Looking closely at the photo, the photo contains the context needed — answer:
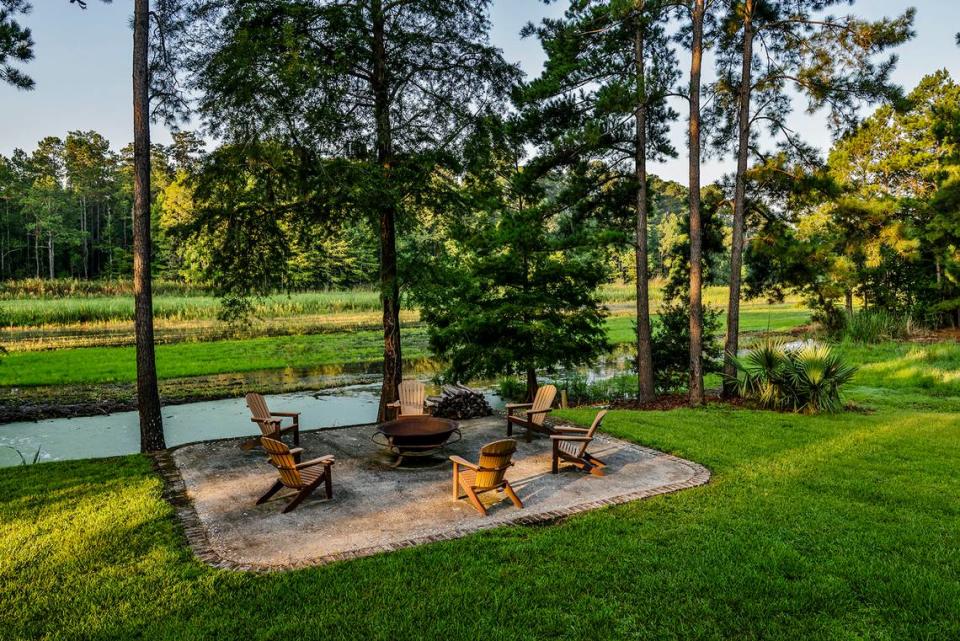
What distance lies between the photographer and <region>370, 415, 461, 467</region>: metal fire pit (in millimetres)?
7309

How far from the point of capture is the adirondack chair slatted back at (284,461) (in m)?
5.79

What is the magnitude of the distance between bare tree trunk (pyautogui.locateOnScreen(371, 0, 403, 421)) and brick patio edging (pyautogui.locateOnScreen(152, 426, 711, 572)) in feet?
13.1

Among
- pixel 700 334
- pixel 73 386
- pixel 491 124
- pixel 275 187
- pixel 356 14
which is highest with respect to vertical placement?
pixel 356 14

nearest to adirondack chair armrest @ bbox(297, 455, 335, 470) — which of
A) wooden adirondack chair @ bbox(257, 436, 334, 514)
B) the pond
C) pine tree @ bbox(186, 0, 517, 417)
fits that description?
wooden adirondack chair @ bbox(257, 436, 334, 514)

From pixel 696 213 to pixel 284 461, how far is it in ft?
32.5

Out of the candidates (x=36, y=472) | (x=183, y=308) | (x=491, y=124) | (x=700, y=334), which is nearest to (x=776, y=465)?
(x=700, y=334)

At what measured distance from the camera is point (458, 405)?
11430mm

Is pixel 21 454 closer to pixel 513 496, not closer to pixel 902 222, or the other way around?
pixel 513 496

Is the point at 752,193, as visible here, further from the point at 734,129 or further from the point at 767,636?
A: the point at 767,636

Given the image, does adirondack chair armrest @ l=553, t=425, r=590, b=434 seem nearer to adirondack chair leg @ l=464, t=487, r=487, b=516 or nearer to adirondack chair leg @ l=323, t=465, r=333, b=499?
adirondack chair leg @ l=464, t=487, r=487, b=516

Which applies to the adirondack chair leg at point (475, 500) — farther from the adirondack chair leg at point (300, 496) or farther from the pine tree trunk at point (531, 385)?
the pine tree trunk at point (531, 385)

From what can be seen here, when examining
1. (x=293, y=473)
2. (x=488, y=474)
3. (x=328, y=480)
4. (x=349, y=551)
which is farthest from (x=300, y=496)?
(x=488, y=474)

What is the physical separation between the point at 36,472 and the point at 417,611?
271 inches

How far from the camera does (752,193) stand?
13250mm
